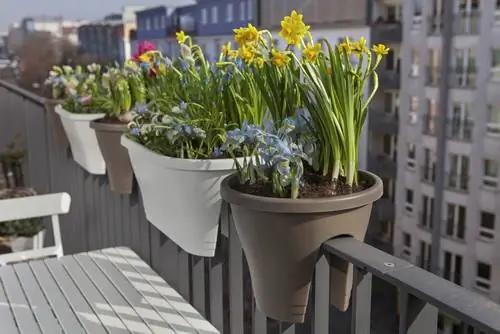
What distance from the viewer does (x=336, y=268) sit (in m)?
1.19

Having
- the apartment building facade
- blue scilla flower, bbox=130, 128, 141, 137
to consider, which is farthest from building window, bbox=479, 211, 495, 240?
blue scilla flower, bbox=130, 128, 141, 137

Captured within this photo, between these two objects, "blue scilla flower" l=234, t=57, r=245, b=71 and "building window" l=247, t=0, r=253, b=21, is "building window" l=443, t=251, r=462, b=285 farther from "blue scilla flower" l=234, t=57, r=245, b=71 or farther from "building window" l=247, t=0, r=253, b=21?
"building window" l=247, t=0, r=253, b=21

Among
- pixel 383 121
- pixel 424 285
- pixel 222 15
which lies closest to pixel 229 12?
pixel 222 15

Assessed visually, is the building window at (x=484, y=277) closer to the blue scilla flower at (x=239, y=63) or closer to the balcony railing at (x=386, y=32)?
the balcony railing at (x=386, y=32)

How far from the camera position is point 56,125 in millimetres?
3311

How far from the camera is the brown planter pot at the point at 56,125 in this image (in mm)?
3248

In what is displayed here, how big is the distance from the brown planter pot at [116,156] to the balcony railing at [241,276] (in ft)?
0.23

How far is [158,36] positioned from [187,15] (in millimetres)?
273

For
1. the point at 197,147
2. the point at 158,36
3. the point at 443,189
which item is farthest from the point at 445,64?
the point at 158,36

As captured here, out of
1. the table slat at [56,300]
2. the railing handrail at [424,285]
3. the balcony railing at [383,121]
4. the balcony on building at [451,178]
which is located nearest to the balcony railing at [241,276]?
the railing handrail at [424,285]

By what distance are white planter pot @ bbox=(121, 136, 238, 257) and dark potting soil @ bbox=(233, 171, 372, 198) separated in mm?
223

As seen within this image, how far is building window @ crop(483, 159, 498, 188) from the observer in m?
1.69

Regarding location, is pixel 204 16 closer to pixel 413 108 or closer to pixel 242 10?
pixel 242 10

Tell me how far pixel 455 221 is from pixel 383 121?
38cm
